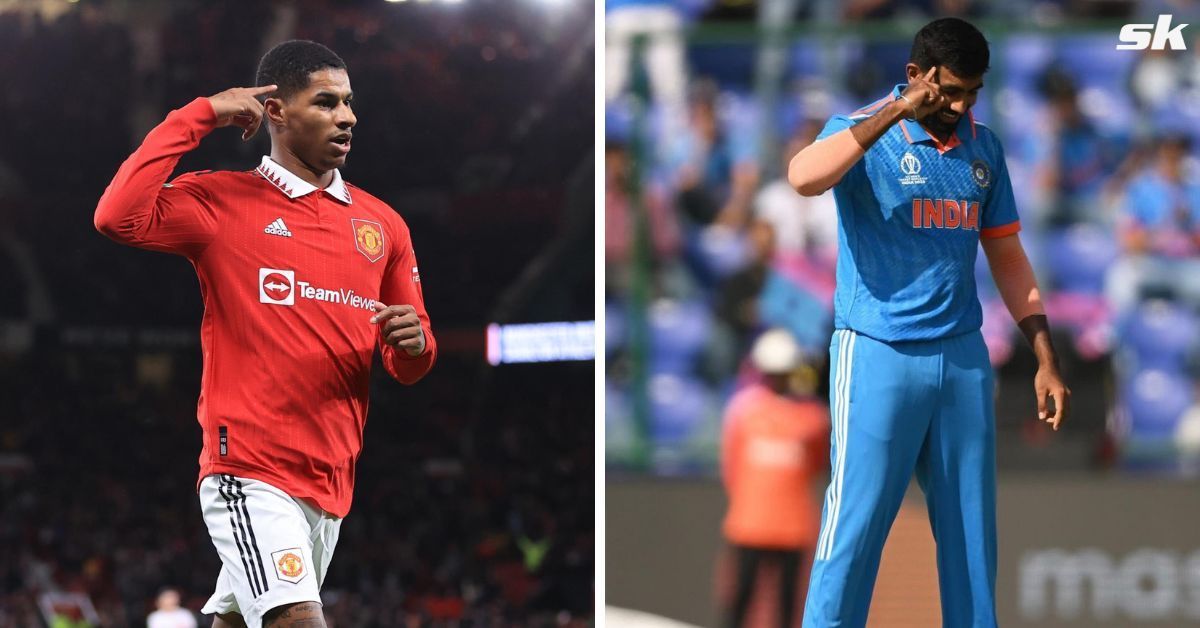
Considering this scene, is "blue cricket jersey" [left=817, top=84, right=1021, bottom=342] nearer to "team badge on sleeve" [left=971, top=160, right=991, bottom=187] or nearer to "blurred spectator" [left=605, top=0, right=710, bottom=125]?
"team badge on sleeve" [left=971, top=160, right=991, bottom=187]

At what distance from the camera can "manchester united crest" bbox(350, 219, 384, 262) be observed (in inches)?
154

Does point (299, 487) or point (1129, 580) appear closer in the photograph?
point (299, 487)

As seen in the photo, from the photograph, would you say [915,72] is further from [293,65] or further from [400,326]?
[293,65]

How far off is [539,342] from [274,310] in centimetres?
1458

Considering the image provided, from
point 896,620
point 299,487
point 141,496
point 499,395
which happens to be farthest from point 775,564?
point 141,496

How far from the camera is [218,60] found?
1752cm

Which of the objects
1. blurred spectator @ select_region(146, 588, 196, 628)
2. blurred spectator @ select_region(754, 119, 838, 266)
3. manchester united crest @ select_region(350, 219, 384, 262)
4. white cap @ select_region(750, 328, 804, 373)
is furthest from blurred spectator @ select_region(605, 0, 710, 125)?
blurred spectator @ select_region(146, 588, 196, 628)

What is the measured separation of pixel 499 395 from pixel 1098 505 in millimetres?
12179

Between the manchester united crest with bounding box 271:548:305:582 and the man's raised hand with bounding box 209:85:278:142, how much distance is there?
106cm

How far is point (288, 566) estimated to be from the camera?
3.52 metres

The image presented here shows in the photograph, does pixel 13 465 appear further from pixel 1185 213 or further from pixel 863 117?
pixel 863 117

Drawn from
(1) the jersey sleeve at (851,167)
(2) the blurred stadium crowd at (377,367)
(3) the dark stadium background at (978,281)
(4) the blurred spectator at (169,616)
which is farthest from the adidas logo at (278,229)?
(2) the blurred stadium crowd at (377,367)

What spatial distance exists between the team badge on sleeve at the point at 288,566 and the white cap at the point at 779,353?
13.9ft

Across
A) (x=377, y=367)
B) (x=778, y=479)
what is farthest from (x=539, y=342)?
(x=778, y=479)
